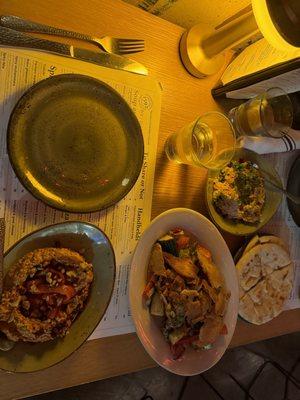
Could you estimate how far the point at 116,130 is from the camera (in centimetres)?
72

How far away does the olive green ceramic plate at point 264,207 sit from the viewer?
83 cm

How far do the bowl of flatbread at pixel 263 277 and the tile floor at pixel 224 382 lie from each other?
0.80m

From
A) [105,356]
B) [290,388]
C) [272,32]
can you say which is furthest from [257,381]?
[272,32]

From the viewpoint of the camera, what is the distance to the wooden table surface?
69 cm

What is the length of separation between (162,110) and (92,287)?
0.42 metres

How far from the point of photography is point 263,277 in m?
Answer: 0.96

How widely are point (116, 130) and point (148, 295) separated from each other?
0.35 metres

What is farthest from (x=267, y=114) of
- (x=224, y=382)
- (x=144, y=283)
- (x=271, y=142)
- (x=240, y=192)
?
(x=224, y=382)

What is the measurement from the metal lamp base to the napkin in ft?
0.64

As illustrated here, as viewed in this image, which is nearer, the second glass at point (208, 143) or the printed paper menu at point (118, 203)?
the printed paper menu at point (118, 203)

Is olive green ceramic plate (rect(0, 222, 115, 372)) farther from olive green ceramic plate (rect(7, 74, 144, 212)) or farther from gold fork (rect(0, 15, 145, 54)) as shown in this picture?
gold fork (rect(0, 15, 145, 54))

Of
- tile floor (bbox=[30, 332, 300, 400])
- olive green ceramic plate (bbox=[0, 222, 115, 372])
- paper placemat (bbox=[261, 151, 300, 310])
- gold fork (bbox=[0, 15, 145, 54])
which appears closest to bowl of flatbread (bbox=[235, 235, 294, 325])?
paper placemat (bbox=[261, 151, 300, 310])

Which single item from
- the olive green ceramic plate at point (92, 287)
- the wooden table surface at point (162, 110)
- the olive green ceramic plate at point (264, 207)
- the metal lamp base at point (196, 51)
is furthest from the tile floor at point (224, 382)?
the metal lamp base at point (196, 51)

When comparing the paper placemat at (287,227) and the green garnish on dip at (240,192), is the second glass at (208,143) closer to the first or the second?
the green garnish on dip at (240,192)
